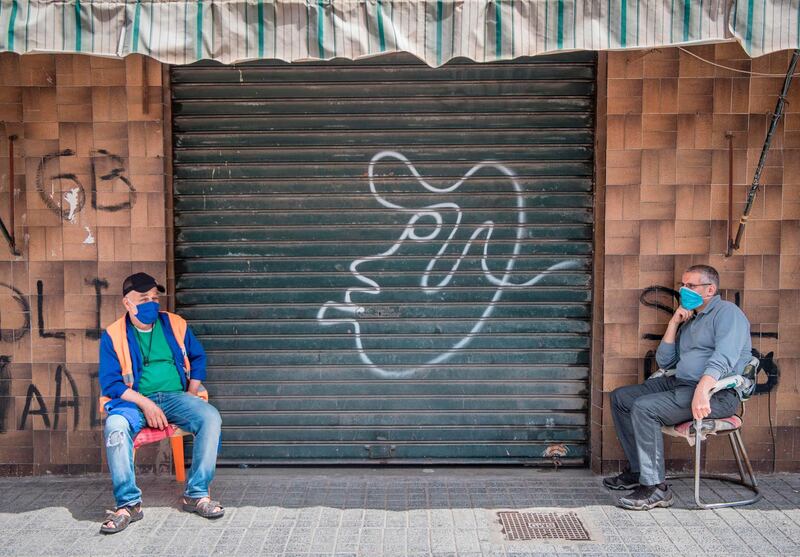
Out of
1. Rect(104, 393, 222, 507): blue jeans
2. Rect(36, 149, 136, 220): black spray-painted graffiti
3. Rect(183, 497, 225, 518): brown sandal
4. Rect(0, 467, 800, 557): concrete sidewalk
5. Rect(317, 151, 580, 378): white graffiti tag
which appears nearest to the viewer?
Rect(0, 467, 800, 557): concrete sidewalk

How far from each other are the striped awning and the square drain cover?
262cm

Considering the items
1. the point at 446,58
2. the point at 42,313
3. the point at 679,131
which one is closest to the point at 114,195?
the point at 42,313

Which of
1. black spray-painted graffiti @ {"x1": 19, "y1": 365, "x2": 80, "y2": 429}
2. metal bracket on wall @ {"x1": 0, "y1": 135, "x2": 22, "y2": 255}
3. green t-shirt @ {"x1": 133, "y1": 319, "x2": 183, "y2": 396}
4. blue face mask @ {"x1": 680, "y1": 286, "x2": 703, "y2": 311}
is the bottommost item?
black spray-painted graffiti @ {"x1": 19, "y1": 365, "x2": 80, "y2": 429}

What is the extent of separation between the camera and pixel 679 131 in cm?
502

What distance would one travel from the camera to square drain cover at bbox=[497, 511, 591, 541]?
4.16 metres

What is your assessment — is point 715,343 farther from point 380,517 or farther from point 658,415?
point 380,517

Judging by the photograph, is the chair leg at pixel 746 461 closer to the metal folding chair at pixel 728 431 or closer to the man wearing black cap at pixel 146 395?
the metal folding chair at pixel 728 431

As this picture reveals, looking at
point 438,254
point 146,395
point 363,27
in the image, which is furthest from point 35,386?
point 363,27

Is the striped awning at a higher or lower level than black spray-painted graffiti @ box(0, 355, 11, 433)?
higher

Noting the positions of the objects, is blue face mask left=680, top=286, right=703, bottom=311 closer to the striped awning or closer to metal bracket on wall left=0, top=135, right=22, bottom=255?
the striped awning

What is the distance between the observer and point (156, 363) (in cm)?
465

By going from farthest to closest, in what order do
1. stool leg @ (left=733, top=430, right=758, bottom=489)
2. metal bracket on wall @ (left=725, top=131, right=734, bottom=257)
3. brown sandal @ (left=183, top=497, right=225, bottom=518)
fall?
metal bracket on wall @ (left=725, top=131, right=734, bottom=257) < stool leg @ (left=733, top=430, right=758, bottom=489) < brown sandal @ (left=183, top=497, right=225, bottom=518)

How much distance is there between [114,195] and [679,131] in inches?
152

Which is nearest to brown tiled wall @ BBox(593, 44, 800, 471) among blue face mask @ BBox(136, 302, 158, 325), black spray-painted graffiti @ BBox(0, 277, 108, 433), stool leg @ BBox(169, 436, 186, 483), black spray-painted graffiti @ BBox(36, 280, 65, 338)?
stool leg @ BBox(169, 436, 186, 483)
